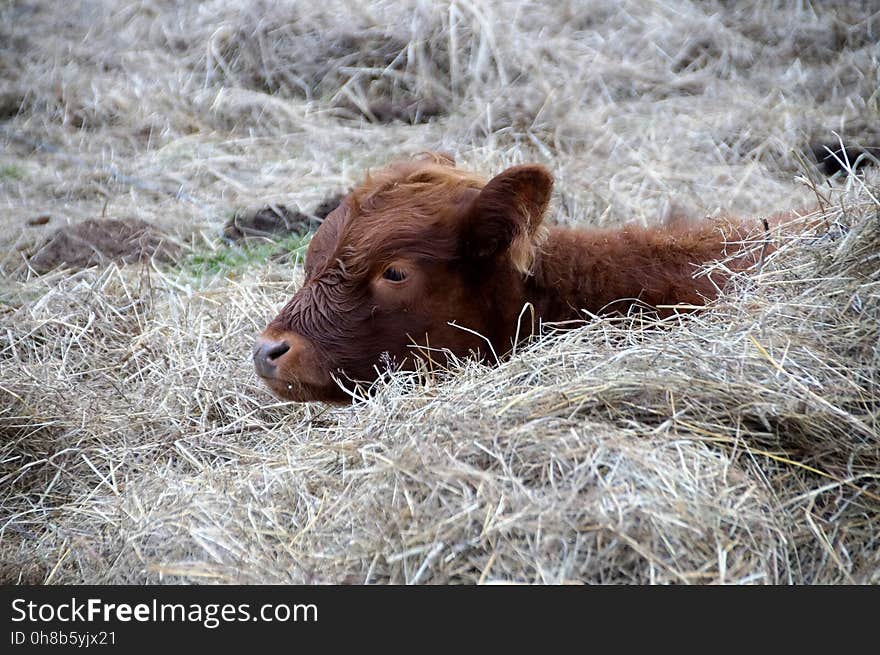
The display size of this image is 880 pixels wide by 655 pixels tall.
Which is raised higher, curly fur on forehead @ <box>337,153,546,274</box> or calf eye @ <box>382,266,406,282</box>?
curly fur on forehead @ <box>337,153,546,274</box>

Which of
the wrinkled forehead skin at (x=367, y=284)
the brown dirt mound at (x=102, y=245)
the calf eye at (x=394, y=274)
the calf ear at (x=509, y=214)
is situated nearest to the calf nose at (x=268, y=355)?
the wrinkled forehead skin at (x=367, y=284)

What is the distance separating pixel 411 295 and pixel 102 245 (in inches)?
151

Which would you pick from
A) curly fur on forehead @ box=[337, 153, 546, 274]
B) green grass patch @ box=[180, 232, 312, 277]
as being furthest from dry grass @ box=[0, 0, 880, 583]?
curly fur on forehead @ box=[337, 153, 546, 274]

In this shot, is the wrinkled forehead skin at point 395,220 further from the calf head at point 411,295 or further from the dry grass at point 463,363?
the dry grass at point 463,363

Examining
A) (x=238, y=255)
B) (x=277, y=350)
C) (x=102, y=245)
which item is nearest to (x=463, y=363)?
(x=277, y=350)

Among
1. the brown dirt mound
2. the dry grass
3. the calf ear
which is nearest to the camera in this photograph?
the dry grass

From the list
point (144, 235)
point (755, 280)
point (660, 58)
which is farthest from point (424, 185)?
point (660, 58)

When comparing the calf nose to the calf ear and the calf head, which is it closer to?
the calf head

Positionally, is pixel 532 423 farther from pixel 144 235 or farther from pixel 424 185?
pixel 144 235

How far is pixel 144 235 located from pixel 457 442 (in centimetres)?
488

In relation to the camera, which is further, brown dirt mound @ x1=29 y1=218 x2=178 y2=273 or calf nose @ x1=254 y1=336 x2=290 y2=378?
brown dirt mound @ x1=29 y1=218 x2=178 y2=273

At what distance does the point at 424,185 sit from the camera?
4668 millimetres

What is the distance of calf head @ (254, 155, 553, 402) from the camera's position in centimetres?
434

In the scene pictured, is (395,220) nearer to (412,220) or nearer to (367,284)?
(412,220)
